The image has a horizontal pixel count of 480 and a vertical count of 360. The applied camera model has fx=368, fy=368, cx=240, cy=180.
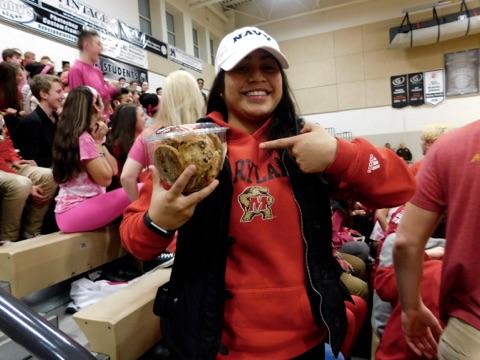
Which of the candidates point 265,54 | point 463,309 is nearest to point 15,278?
point 265,54

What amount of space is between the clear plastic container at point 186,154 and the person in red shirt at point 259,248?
0.34 ft

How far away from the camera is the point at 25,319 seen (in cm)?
64

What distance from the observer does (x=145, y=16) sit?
8172 mm

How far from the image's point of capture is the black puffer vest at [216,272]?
0.80 metres

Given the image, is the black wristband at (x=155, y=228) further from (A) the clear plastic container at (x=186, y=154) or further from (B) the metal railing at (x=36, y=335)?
(B) the metal railing at (x=36, y=335)

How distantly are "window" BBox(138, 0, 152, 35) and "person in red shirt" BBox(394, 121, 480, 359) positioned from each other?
26.7 feet

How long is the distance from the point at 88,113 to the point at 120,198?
0.52 metres

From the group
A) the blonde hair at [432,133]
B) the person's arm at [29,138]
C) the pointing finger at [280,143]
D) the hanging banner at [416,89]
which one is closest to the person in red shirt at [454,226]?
the pointing finger at [280,143]

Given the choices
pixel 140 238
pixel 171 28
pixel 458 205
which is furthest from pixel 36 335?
pixel 171 28

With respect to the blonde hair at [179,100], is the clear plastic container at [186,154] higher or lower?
lower

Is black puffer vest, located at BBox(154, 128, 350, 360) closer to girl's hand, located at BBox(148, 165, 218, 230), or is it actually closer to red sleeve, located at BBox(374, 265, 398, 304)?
girl's hand, located at BBox(148, 165, 218, 230)

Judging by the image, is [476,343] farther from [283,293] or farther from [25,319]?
[25,319]

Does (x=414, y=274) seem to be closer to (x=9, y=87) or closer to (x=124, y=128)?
(x=124, y=128)

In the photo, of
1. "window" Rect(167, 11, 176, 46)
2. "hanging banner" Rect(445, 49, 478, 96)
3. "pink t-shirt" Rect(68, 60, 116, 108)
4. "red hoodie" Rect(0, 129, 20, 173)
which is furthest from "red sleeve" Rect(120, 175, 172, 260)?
"hanging banner" Rect(445, 49, 478, 96)
